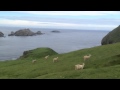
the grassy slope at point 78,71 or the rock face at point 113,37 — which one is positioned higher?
the rock face at point 113,37

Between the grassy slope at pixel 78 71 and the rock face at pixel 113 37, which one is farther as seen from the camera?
the rock face at pixel 113 37

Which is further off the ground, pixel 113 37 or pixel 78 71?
pixel 113 37

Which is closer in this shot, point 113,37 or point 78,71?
point 78,71

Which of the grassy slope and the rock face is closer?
the grassy slope

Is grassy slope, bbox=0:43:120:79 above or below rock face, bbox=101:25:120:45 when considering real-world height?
below
